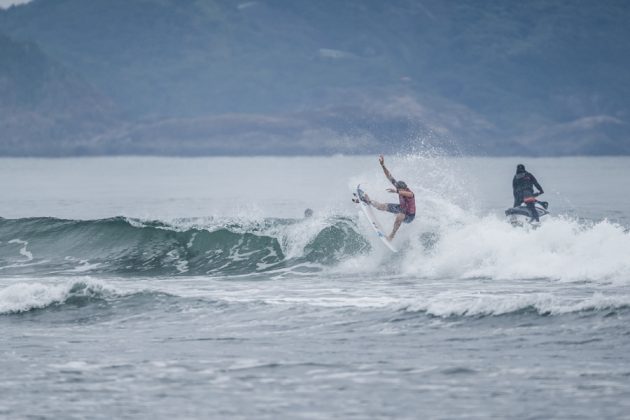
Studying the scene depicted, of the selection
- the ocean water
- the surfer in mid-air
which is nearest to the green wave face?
the ocean water

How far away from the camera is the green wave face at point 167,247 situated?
91.9 ft

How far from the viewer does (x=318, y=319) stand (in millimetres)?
18641

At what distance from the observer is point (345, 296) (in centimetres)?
2123

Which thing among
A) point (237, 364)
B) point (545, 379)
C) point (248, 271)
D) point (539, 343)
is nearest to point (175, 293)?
point (248, 271)

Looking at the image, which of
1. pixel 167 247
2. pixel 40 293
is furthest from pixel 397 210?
pixel 40 293

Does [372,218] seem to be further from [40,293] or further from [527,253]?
[40,293]

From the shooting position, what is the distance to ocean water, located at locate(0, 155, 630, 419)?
45.1 feet

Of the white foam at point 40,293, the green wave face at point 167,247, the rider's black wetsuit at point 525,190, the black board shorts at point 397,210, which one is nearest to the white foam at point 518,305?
the white foam at point 40,293

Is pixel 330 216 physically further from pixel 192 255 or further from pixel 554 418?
pixel 554 418

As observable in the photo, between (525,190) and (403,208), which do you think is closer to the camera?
(403,208)

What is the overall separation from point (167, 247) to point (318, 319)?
12660 mm

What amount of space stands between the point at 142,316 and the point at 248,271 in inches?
290

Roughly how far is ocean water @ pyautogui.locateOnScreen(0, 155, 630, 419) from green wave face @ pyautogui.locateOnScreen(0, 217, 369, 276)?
75mm

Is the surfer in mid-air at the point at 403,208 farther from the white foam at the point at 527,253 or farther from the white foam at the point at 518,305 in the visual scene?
the white foam at the point at 518,305
